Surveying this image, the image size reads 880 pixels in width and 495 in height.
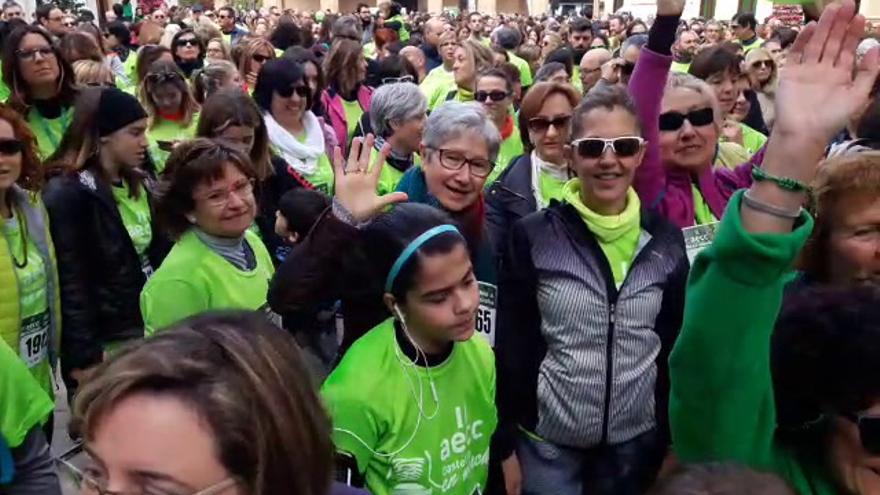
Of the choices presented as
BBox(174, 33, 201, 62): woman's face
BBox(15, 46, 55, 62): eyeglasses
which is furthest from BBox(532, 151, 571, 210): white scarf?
BBox(174, 33, 201, 62): woman's face

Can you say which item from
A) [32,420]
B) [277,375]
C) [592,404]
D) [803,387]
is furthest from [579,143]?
[32,420]

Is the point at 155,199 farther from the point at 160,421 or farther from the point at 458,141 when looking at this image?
the point at 160,421

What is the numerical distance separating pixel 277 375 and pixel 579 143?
1539 mm

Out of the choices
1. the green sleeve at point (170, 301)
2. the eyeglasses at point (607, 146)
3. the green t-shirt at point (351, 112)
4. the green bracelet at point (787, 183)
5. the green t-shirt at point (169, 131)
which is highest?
the green bracelet at point (787, 183)

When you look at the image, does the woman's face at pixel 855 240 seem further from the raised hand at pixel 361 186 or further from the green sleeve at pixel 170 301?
the green sleeve at pixel 170 301

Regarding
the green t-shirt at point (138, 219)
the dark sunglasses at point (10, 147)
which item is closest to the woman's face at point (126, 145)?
the green t-shirt at point (138, 219)

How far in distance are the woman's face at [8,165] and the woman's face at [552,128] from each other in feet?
6.71

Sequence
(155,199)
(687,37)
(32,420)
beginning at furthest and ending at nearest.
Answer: (687,37), (155,199), (32,420)

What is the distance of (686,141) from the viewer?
299 centimetres

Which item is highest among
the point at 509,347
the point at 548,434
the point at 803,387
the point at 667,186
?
the point at 803,387

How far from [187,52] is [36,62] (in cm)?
244

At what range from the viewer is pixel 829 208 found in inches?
83.7

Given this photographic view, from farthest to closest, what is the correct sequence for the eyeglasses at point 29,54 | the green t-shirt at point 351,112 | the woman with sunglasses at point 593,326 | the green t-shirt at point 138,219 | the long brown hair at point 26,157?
the green t-shirt at point 351,112, the eyeglasses at point 29,54, the green t-shirt at point 138,219, the long brown hair at point 26,157, the woman with sunglasses at point 593,326

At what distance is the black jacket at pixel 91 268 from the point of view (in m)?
3.17
